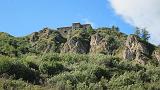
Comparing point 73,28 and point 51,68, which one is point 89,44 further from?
point 51,68

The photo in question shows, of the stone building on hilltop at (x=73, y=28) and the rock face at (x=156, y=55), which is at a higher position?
the stone building on hilltop at (x=73, y=28)

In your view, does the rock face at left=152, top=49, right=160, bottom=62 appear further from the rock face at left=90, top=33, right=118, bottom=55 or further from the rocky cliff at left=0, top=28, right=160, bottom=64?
the rock face at left=90, top=33, right=118, bottom=55

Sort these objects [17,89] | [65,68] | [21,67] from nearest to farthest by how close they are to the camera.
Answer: [17,89] < [21,67] < [65,68]

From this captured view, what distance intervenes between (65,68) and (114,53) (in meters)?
24.2

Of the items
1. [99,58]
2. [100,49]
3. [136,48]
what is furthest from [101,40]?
[99,58]

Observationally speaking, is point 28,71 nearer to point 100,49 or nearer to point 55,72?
point 55,72

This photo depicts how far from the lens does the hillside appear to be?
136 feet

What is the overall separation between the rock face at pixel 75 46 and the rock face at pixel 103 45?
1.27 meters

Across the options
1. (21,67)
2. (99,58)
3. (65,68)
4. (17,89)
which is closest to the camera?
(17,89)

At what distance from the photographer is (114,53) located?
73188 mm

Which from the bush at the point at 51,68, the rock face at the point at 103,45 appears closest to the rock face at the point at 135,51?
the rock face at the point at 103,45

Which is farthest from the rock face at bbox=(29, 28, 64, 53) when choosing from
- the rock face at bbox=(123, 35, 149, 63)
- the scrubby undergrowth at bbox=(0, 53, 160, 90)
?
the scrubby undergrowth at bbox=(0, 53, 160, 90)

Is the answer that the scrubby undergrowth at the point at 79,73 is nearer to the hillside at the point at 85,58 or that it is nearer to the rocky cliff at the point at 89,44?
the hillside at the point at 85,58

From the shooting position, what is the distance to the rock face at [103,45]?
7362cm
